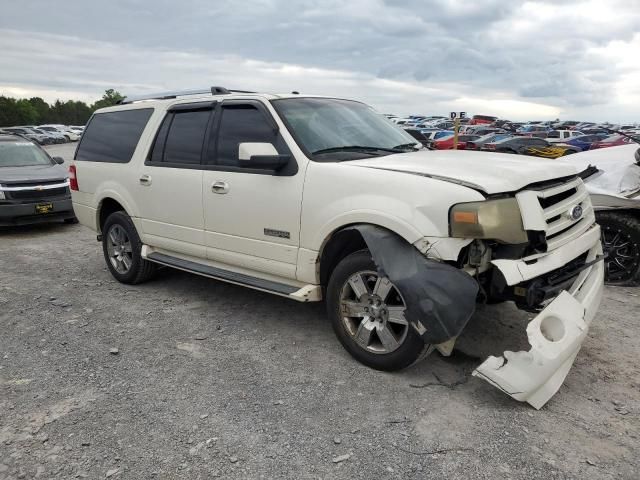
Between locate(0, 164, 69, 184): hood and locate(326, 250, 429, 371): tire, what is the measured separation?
710 centimetres

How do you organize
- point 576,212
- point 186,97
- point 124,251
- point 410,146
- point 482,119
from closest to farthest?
point 576,212
point 410,146
point 186,97
point 124,251
point 482,119

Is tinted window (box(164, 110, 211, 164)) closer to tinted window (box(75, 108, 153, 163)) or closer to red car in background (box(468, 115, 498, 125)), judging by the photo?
tinted window (box(75, 108, 153, 163))

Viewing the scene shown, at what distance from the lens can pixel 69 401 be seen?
3240mm

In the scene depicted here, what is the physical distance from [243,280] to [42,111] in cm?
10036

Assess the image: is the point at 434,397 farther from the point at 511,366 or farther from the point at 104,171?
the point at 104,171

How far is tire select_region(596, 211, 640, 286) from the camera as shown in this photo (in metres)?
5.17

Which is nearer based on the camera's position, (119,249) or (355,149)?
(355,149)

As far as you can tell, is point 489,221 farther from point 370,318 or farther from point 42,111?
point 42,111

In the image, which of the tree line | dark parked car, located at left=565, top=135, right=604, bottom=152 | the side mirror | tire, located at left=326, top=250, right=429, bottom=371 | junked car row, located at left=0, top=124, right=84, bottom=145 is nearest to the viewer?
tire, located at left=326, top=250, right=429, bottom=371

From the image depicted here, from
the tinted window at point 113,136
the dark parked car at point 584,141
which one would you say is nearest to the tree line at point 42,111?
the dark parked car at point 584,141

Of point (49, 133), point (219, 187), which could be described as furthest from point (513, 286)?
point (49, 133)

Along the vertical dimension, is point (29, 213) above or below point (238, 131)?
below

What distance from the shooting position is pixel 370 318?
11.4 feet

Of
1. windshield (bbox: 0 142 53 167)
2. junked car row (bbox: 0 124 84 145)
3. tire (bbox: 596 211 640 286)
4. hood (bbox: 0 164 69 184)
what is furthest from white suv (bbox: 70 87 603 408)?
junked car row (bbox: 0 124 84 145)
